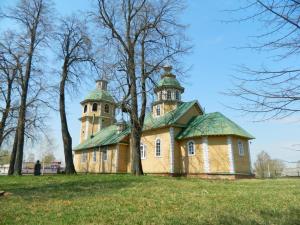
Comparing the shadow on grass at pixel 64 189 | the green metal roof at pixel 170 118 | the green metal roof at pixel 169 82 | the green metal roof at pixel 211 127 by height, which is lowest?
the shadow on grass at pixel 64 189

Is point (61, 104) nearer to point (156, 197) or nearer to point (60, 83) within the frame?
point (60, 83)

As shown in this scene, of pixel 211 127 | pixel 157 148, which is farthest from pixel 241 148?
pixel 157 148

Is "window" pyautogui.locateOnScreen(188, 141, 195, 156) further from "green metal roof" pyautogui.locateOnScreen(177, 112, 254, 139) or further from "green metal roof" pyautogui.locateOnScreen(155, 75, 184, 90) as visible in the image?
"green metal roof" pyautogui.locateOnScreen(155, 75, 184, 90)

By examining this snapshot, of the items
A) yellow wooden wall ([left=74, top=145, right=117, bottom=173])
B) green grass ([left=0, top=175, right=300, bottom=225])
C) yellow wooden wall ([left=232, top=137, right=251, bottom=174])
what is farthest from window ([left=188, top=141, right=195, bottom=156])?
green grass ([left=0, top=175, right=300, bottom=225])

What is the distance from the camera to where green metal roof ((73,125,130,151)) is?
1283 inches

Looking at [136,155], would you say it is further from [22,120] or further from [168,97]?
[168,97]

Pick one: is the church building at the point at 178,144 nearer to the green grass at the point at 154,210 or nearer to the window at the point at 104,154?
the window at the point at 104,154

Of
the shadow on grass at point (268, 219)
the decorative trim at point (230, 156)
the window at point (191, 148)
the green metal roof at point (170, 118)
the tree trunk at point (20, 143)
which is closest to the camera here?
the shadow on grass at point (268, 219)

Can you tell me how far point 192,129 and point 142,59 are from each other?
345 inches

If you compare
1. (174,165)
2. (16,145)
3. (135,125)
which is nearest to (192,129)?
(174,165)

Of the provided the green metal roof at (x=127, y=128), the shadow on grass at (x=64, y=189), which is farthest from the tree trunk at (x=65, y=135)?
the shadow on grass at (x=64, y=189)

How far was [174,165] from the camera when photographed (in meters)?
25.9

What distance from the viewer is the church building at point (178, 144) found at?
78.2ft

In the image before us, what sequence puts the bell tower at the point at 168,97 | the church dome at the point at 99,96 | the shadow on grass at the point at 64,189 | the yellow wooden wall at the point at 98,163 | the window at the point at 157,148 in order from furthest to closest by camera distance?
the church dome at the point at 99,96
the yellow wooden wall at the point at 98,163
the bell tower at the point at 168,97
the window at the point at 157,148
the shadow on grass at the point at 64,189
